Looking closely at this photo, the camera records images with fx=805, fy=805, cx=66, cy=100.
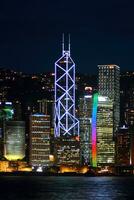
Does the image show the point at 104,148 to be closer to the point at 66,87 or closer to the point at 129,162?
the point at 129,162

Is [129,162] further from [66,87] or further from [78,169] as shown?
[66,87]

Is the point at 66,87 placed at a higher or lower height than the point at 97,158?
higher

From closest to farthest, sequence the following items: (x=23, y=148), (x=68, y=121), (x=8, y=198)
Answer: (x=8, y=198), (x=68, y=121), (x=23, y=148)

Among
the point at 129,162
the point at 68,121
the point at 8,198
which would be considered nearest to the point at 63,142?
the point at 68,121

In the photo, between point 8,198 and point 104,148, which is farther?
point 104,148

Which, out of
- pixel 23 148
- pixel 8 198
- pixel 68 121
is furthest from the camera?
pixel 23 148

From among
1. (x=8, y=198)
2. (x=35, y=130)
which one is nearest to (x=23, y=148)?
(x=35, y=130)
